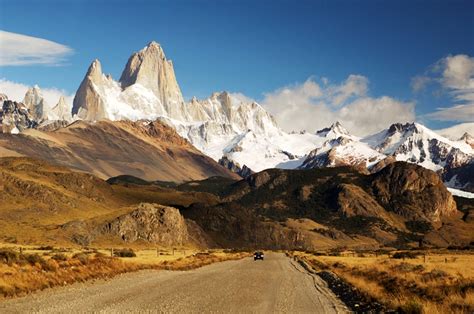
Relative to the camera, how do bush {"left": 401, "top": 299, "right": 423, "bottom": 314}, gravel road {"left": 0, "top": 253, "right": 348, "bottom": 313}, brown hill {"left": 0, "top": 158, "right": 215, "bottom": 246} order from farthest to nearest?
brown hill {"left": 0, "top": 158, "right": 215, "bottom": 246} < gravel road {"left": 0, "top": 253, "right": 348, "bottom": 313} < bush {"left": 401, "top": 299, "right": 423, "bottom": 314}

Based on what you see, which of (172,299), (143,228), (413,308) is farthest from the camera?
(143,228)

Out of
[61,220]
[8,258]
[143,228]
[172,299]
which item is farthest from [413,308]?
[143,228]

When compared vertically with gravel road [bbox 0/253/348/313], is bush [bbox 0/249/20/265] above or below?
above

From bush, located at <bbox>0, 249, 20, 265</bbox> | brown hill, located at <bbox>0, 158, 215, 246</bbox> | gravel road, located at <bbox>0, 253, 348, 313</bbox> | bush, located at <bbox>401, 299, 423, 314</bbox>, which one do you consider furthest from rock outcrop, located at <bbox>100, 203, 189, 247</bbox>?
bush, located at <bbox>401, 299, 423, 314</bbox>

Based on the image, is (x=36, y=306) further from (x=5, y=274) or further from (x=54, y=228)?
(x=54, y=228)

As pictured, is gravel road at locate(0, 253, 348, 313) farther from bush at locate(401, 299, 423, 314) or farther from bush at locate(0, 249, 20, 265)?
bush at locate(0, 249, 20, 265)

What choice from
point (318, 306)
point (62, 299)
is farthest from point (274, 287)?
point (62, 299)

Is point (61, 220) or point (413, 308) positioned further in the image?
point (61, 220)

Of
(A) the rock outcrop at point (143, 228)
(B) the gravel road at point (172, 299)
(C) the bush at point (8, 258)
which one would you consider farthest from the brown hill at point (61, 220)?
(B) the gravel road at point (172, 299)

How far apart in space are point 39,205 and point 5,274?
158m

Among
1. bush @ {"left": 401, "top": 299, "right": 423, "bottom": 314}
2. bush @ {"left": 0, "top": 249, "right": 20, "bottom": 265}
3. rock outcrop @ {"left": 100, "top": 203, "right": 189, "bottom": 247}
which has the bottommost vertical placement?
bush @ {"left": 401, "top": 299, "right": 423, "bottom": 314}

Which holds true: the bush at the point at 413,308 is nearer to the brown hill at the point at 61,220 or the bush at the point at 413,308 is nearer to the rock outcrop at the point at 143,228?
the brown hill at the point at 61,220

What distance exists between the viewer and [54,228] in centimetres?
16000

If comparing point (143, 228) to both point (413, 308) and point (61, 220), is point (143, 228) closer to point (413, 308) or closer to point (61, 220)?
point (61, 220)
